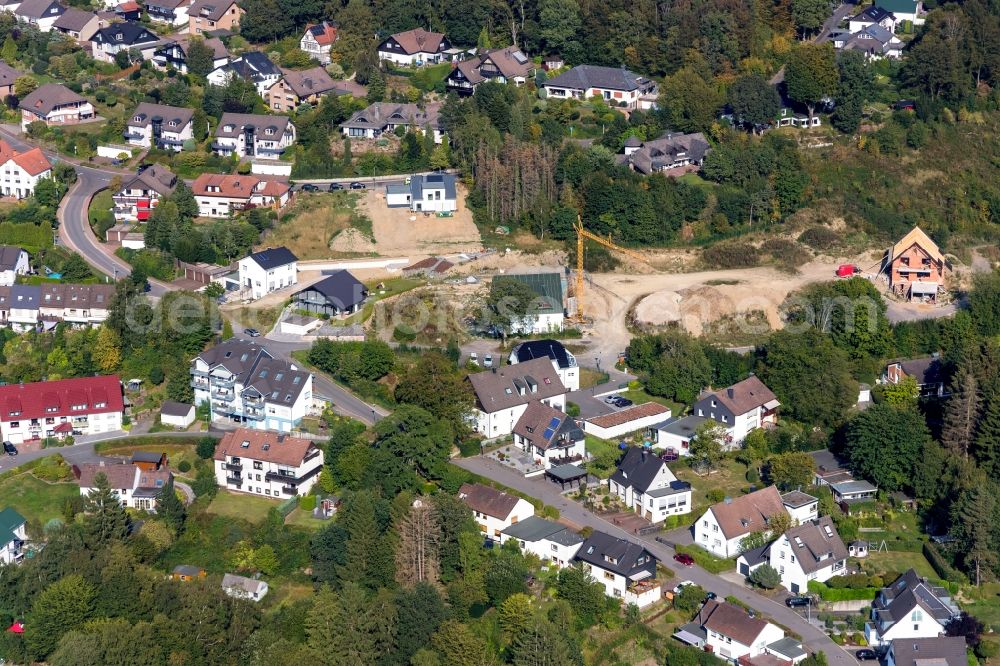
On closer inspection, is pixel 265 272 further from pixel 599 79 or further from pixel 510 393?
pixel 599 79

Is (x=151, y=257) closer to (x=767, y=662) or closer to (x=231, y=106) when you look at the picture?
(x=231, y=106)

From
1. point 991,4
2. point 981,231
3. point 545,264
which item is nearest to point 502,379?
point 545,264

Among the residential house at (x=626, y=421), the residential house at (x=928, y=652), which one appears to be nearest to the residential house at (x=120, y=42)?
the residential house at (x=626, y=421)

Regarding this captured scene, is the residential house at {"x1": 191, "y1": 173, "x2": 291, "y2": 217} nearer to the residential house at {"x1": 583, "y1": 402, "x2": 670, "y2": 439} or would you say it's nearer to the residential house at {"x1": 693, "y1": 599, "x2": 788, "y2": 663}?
the residential house at {"x1": 583, "y1": 402, "x2": 670, "y2": 439}

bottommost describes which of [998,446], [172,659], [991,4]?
[172,659]

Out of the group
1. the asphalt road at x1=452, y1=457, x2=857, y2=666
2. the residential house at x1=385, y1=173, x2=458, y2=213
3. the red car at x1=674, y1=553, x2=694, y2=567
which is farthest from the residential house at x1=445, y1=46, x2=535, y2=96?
the red car at x1=674, y1=553, x2=694, y2=567

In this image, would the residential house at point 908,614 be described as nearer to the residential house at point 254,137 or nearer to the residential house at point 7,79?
the residential house at point 254,137
